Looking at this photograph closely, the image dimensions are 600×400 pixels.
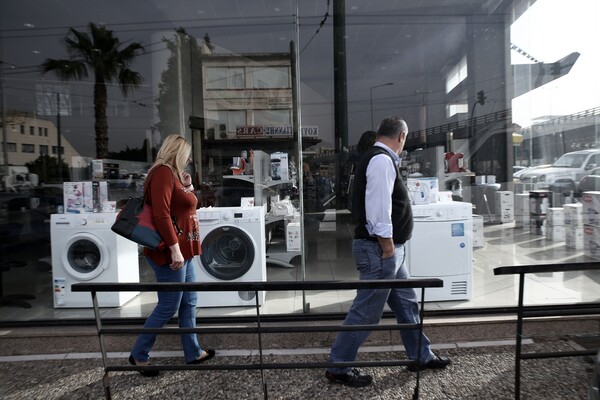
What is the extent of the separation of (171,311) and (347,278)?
2.70 metres

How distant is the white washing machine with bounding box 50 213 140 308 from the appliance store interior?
0.6 inches

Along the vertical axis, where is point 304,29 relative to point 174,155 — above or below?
above

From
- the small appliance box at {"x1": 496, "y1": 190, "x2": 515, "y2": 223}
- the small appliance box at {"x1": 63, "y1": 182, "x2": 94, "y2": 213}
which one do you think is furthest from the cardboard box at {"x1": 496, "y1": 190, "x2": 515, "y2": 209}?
the small appliance box at {"x1": 63, "y1": 182, "x2": 94, "y2": 213}

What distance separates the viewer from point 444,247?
13.6 feet

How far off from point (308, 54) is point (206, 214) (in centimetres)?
339

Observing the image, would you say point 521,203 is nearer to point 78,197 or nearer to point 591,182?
point 591,182

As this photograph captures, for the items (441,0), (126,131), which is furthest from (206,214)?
(441,0)

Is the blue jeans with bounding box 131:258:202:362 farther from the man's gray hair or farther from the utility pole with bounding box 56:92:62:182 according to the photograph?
the utility pole with bounding box 56:92:62:182

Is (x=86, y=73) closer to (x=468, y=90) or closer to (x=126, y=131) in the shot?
(x=126, y=131)

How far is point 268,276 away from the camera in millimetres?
5320

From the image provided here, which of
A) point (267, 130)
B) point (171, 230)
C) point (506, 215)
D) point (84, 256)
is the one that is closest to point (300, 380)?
point (171, 230)

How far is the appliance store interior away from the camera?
437cm

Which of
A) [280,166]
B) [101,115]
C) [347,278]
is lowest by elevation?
[347,278]

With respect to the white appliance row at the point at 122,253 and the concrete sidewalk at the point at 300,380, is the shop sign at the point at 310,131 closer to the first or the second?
the white appliance row at the point at 122,253
